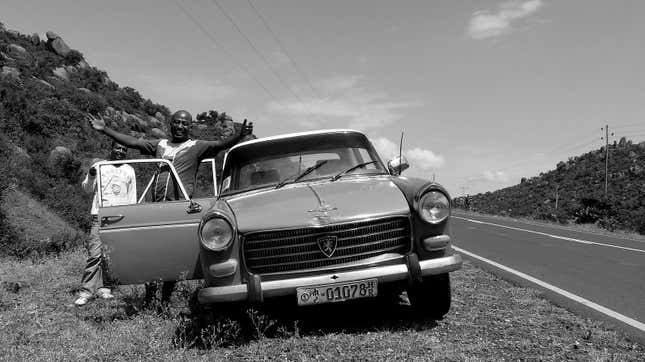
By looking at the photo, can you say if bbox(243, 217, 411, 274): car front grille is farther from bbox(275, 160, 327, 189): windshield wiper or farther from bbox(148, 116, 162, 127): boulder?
bbox(148, 116, 162, 127): boulder

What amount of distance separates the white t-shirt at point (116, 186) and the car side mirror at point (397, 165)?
9.11 feet

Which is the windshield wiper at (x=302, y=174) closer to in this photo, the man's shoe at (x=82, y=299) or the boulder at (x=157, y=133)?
the man's shoe at (x=82, y=299)

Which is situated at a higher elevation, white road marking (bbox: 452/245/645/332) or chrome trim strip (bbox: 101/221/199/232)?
chrome trim strip (bbox: 101/221/199/232)

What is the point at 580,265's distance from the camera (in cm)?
818

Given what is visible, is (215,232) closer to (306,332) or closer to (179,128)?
(306,332)

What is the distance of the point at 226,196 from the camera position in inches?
182

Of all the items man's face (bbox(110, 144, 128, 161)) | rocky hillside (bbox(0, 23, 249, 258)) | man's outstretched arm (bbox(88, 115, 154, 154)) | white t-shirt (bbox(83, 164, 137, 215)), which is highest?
rocky hillside (bbox(0, 23, 249, 258))

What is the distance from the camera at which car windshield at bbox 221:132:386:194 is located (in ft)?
15.6

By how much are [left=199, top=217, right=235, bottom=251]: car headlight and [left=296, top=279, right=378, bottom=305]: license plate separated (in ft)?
2.11

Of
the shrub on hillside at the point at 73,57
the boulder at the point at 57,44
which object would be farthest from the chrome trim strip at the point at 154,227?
the boulder at the point at 57,44

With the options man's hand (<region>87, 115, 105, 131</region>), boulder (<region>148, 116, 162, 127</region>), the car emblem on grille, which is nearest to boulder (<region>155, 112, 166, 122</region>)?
boulder (<region>148, 116, 162, 127</region>)

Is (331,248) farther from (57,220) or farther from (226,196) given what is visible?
(57,220)

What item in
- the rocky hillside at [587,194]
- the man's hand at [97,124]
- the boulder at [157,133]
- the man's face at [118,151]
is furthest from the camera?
the boulder at [157,133]

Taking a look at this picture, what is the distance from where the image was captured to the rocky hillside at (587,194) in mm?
30706
